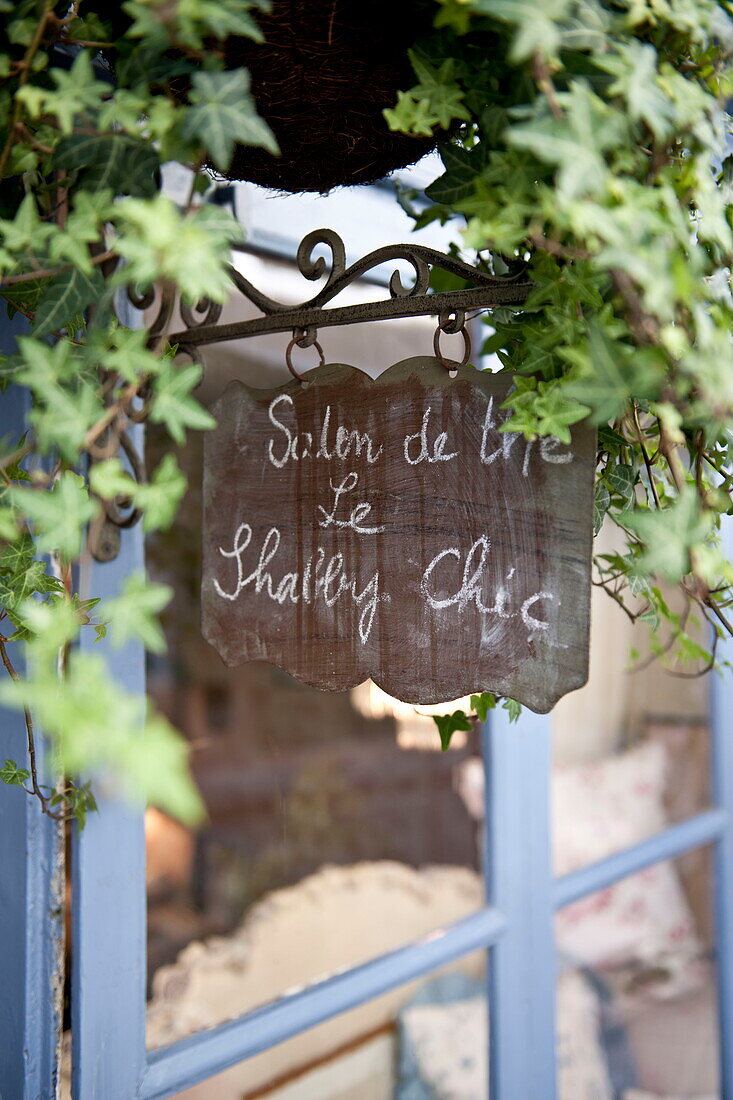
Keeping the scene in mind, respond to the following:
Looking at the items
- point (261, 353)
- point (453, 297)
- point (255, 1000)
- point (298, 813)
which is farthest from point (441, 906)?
point (453, 297)

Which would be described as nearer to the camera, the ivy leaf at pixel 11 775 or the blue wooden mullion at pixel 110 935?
the ivy leaf at pixel 11 775

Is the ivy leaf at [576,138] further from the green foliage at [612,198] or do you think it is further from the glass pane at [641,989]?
the glass pane at [641,989]

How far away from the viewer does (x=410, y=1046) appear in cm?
147

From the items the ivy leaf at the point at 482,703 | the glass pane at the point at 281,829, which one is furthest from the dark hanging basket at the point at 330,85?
the glass pane at the point at 281,829

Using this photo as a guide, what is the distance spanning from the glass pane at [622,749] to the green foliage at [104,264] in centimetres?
150

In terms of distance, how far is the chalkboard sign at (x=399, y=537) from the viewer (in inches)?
25.6

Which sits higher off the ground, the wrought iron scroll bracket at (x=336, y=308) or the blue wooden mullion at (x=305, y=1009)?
the wrought iron scroll bracket at (x=336, y=308)

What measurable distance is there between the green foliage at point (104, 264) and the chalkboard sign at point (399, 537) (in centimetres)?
20

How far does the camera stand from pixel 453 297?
70 cm

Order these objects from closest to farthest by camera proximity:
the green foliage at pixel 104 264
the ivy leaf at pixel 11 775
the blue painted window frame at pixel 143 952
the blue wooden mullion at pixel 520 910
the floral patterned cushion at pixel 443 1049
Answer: the green foliage at pixel 104 264, the ivy leaf at pixel 11 775, the blue painted window frame at pixel 143 952, the blue wooden mullion at pixel 520 910, the floral patterned cushion at pixel 443 1049

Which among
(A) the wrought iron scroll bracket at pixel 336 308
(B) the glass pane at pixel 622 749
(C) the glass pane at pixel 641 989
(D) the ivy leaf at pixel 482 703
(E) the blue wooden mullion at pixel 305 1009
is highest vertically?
(A) the wrought iron scroll bracket at pixel 336 308

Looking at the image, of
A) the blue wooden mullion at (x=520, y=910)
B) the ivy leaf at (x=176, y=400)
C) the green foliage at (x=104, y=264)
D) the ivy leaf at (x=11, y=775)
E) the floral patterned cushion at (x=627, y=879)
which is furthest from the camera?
the floral patterned cushion at (x=627, y=879)

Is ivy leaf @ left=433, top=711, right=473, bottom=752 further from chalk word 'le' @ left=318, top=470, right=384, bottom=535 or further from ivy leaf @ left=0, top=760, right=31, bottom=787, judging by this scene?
ivy leaf @ left=0, top=760, right=31, bottom=787

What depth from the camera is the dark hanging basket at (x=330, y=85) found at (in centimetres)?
60
